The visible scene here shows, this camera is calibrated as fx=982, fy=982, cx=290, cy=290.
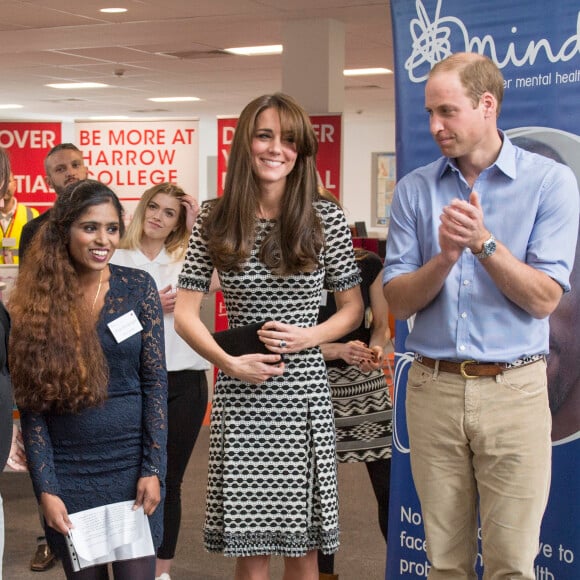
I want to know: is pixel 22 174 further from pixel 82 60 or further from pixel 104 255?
pixel 104 255

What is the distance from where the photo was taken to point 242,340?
2.63 meters

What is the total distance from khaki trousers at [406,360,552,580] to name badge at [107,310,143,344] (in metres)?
0.73

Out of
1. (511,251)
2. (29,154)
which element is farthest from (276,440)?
(29,154)

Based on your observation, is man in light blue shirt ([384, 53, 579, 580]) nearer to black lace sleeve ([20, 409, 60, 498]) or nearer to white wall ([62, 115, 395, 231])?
black lace sleeve ([20, 409, 60, 498])

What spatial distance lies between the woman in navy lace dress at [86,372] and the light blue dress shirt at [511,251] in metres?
0.71

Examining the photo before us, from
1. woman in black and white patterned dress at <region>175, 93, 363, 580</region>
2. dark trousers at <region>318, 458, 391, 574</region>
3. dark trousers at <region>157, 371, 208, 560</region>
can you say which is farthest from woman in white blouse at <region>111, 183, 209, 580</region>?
woman in black and white patterned dress at <region>175, 93, 363, 580</region>

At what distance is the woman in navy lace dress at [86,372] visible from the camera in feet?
8.00

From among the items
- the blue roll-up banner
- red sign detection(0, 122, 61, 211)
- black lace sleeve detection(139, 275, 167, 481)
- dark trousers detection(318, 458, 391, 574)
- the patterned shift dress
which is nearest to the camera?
black lace sleeve detection(139, 275, 167, 481)

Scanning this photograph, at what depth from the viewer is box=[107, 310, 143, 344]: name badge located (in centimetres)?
250

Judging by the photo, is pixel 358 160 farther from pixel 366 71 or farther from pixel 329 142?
pixel 329 142

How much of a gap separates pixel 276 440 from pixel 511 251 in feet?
2.67

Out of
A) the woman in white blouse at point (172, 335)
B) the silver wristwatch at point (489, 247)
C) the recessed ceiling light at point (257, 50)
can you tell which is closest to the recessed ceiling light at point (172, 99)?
the recessed ceiling light at point (257, 50)

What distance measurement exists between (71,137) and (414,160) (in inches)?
694

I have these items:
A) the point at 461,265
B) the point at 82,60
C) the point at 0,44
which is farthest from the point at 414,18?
the point at 82,60
